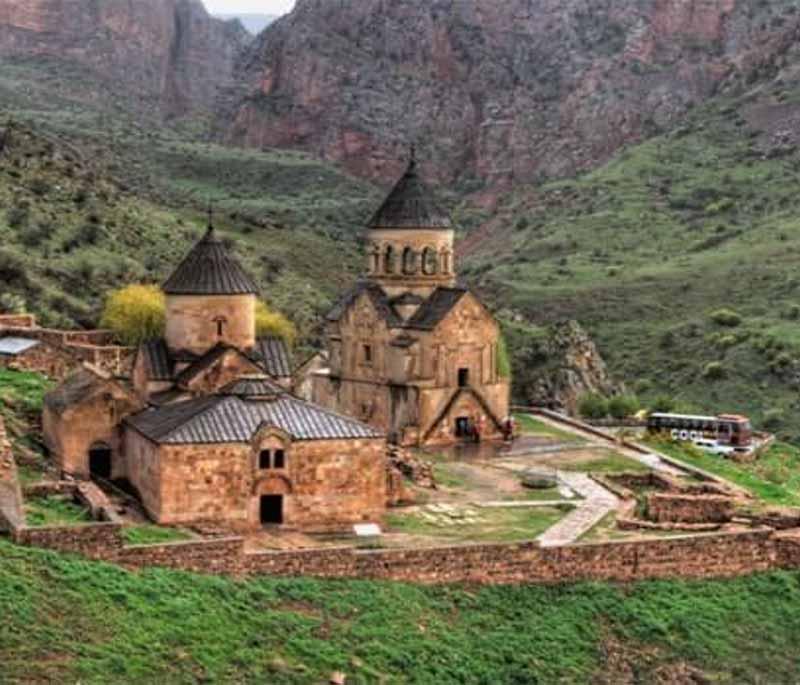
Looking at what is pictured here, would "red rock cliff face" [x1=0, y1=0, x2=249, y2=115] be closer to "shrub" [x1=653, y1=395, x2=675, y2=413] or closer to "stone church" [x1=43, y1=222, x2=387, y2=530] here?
"shrub" [x1=653, y1=395, x2=675, y2=413]

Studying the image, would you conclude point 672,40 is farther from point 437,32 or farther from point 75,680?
point 75,680

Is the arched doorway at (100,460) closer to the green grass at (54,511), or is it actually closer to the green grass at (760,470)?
the green grass at (54,511)

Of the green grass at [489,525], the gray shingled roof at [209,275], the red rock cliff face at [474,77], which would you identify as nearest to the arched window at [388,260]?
the gray shingled roof at [209,275]

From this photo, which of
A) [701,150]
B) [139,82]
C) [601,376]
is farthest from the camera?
[139,82]

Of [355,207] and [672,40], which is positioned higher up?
[672,40]

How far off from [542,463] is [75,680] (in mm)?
A: 17930

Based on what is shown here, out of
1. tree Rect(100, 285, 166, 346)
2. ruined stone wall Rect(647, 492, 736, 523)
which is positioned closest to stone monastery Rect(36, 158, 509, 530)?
tree Rect(100, 285, 166, 346)

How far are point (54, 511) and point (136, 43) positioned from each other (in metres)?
152

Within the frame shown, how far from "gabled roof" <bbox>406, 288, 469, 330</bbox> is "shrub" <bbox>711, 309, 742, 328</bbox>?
29439 mm

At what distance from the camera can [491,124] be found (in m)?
141

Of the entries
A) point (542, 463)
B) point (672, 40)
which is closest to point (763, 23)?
point (672, 40)

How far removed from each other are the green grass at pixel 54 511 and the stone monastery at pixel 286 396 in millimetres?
1516

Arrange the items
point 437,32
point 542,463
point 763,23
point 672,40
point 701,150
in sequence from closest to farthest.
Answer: point 542,463 → point 701,150 → point 763,23 → point 672,40 → point 437,32

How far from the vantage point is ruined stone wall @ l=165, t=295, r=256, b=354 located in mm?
30938
